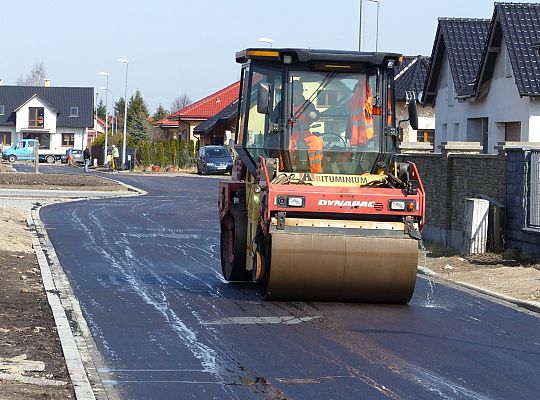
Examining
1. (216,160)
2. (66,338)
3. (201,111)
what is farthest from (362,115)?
(201,111)

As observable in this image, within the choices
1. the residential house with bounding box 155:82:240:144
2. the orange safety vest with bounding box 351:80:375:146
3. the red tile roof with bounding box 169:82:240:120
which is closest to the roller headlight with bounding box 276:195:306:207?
the orange safety vest with bounding box 351:80:375:146

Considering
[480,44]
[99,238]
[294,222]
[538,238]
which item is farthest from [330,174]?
[480,44]

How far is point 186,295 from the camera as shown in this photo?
1452 centimetres

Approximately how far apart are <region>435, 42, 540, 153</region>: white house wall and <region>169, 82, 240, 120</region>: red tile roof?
161ft

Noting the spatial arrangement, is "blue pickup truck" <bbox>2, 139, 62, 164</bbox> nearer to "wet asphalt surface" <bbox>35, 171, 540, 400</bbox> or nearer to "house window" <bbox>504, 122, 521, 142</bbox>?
"house window" <bbox>504, 122, 521, 142</bbox>

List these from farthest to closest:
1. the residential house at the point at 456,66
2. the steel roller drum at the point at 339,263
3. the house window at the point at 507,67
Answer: the residential house at the point at 456,66, the house window at the point at 507,67, the steel roller drum at the point at 339,263

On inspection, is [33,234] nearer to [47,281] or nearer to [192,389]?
[47,281]

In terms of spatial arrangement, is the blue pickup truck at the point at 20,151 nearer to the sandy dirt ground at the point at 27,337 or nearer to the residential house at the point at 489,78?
the residential house at the point at 489,78

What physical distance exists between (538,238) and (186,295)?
6507mm

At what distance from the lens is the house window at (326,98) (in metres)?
14.6

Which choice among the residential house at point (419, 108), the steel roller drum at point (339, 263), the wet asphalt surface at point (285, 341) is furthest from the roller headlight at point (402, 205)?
the residential house at point (419, 108)

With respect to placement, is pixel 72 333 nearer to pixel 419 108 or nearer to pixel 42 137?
pixel 419 108

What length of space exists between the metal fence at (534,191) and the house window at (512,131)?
1662 cm

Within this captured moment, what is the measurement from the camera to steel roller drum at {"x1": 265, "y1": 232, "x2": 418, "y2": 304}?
13203 millimetres
